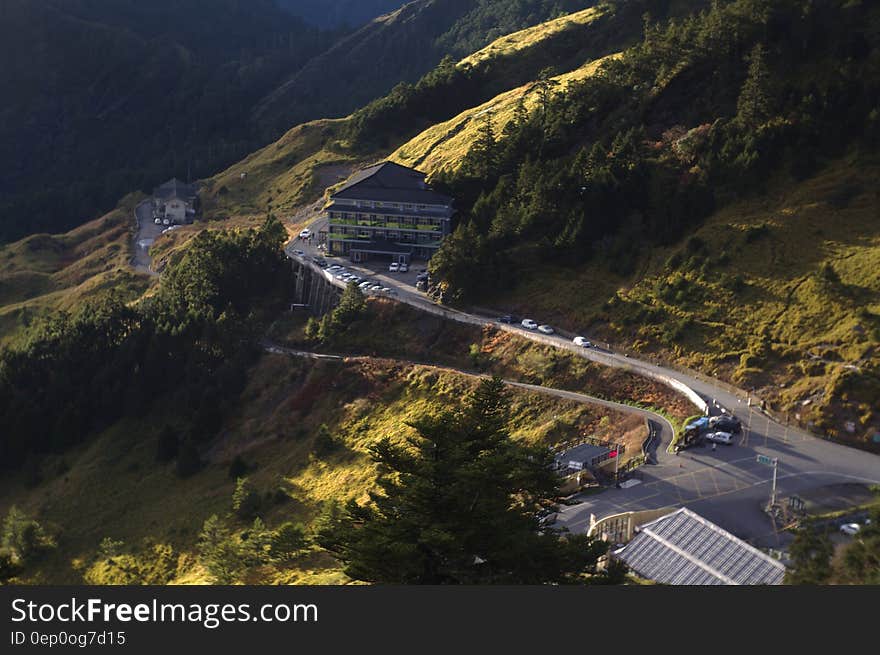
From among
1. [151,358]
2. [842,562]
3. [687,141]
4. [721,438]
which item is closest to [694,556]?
[842,562]

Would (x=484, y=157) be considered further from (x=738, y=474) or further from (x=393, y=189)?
(x=738, y=474)

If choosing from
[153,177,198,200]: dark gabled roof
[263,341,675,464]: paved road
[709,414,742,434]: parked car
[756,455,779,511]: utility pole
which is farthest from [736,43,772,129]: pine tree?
[153,177,198,200]: dark gabled roof

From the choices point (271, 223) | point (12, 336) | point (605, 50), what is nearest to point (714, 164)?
point (271, 223)

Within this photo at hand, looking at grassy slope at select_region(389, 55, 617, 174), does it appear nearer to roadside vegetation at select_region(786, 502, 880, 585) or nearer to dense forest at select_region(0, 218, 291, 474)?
dense forest at select_region(0, 218, 291, 474)

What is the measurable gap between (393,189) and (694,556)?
5778 centimetres

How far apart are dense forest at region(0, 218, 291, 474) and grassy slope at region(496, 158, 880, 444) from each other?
77.7ft

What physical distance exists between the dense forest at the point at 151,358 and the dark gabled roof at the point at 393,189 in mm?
9735

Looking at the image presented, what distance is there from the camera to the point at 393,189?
87.4 m

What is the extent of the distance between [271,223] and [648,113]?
124ft

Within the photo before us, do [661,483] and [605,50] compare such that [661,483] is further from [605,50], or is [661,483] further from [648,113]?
[605,50]

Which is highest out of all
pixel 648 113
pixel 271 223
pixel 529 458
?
pixel 648 113

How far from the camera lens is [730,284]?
6159cm

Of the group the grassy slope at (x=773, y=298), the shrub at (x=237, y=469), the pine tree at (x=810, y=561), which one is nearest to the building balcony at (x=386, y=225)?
the grassy slope at (x=773, y=298)

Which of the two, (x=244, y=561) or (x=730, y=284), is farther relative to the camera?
(x=730, y=284)
